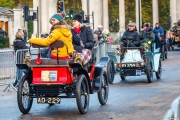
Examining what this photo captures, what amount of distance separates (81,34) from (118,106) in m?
1.65

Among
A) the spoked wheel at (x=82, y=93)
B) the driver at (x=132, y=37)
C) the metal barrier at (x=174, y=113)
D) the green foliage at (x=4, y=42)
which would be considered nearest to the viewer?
the metal barrier at (x=174, y=113)

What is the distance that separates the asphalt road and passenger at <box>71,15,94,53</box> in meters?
1.28

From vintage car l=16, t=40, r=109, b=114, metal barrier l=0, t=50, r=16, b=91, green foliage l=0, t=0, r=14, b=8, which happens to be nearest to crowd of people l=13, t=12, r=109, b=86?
vintage car l=16, t=40, r=109, b=114

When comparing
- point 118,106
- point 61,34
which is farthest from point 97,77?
point 61,34

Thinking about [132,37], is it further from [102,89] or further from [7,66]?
[102,89]

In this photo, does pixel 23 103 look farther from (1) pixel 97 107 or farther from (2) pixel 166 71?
(2) pixel 166 71

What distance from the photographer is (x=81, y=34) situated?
12586 millimetres

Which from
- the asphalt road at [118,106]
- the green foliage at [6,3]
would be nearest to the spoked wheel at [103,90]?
the asphalt road at [118,106]

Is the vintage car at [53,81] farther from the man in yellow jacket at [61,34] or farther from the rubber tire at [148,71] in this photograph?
the rubber tire at [148,71]

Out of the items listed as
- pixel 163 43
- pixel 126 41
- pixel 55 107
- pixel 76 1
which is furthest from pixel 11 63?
pixel 76 1

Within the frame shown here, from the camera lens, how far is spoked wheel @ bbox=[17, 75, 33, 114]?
37.0 feet

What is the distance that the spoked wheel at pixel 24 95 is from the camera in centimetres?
1129

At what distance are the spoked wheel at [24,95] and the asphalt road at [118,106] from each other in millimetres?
149

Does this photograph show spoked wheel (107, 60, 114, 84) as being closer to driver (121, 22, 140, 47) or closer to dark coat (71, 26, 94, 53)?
driver (121, 22, 140, 47)
